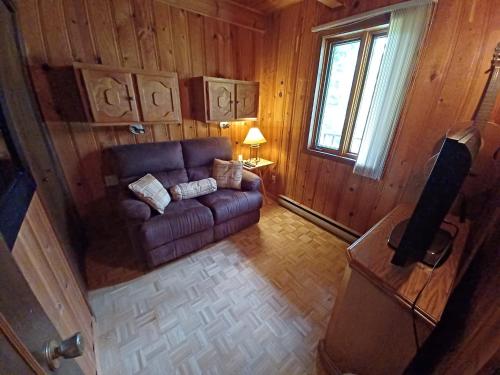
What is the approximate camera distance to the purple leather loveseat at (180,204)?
1703 millimetres

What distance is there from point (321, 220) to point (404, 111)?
137cm

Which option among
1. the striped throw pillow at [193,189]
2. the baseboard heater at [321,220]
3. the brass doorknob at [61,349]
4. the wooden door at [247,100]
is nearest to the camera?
the brass doorknob at [61,349]

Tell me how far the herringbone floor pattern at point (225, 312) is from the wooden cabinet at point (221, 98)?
1.51 m

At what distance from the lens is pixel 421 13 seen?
1442 mm

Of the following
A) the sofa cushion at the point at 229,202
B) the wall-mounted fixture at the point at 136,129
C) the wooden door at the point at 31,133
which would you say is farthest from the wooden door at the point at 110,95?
the sofa cushion at the point at 229,202

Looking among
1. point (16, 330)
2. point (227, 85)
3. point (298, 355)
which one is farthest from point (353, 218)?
point (16, 330)

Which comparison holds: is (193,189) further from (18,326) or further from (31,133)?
(18,326)

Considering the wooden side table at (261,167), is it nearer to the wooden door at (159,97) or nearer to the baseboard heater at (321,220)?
the baseboard heater at (321,220)

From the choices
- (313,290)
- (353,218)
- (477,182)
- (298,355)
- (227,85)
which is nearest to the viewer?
(298,355)

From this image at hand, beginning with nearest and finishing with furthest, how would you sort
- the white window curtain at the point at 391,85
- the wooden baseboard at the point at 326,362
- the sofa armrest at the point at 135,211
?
the wooden baseboard at the point at 326,362 → the white window curtain at the point at 391,85 → the sofa armrest at the point at 135,211

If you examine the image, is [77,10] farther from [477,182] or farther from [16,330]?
[477,182]

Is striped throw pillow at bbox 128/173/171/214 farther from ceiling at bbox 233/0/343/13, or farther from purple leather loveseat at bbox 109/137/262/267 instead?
ceiling at bbox 233/0/343/13

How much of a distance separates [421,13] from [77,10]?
105 inches

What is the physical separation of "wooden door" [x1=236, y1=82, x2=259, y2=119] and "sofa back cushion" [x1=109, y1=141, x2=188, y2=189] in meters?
0.90
